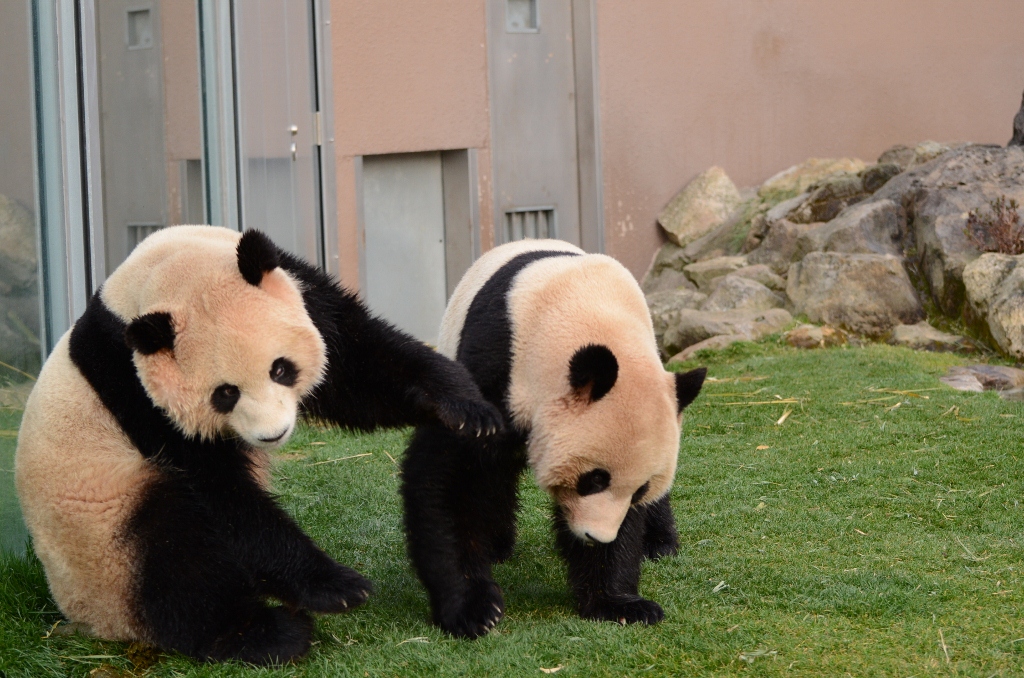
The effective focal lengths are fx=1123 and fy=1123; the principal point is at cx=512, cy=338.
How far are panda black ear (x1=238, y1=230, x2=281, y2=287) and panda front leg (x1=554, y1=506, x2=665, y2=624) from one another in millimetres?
1111

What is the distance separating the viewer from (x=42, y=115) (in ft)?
12.6

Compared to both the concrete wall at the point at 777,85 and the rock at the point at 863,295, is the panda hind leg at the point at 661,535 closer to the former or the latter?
the rock at the point at 863,295

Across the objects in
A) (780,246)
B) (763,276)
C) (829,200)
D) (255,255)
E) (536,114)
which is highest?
(536,114)

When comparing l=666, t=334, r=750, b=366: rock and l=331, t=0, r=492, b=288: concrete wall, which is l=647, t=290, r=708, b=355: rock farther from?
l=331, t=0, r=492, b=288: concrete wall

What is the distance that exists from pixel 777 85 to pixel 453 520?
8.28 metres

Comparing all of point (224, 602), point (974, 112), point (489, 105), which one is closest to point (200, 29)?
point (224, 602)

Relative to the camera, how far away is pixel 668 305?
8773mm

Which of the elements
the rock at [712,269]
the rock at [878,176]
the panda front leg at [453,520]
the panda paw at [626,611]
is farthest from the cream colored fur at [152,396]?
Result: the rock at [878,176]

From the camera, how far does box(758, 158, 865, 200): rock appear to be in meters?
10.1

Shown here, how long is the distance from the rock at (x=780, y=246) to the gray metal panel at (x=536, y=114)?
1.69 meters

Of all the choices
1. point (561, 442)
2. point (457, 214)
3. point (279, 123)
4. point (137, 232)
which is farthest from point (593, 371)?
point (457, 214)

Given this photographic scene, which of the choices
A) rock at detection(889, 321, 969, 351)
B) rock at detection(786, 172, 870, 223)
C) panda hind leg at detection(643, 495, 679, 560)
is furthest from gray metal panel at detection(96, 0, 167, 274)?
rock at detection(786, 172, 870, 223)

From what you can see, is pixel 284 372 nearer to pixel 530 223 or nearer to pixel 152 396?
pixel 152 396

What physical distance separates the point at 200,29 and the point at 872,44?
7.65 m
